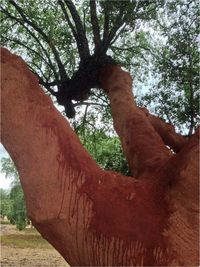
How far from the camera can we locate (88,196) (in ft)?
8.39

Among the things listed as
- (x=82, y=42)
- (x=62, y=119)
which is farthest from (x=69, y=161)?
(x=82, y=42)

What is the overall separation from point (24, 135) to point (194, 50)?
6.01m

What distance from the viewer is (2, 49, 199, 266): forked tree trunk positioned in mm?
2484

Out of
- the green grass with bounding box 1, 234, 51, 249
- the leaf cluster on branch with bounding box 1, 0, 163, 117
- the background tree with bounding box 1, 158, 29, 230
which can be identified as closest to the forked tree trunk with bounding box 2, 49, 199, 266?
the leaf cluster on branch with bounding box 1, 0, 163, 117

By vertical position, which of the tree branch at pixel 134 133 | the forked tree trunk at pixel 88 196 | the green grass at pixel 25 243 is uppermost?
the tree branch at pixel 134 133

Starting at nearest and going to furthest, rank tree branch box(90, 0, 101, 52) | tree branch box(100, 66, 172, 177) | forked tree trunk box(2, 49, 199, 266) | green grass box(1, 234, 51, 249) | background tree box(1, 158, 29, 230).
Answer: forked tree trunk box(2, 49, 199, 266) < tree branch box(100, 66, 172, 177) < tree branch box(90, 0, 101, 52) < green grass box(1, 234, 51, 249) < background tree box(1, 158, 29, 230)

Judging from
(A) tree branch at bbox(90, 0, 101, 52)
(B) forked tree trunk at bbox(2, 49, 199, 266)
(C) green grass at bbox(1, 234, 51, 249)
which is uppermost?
(A) tree branch at bbox(90, 0, 101, 52)

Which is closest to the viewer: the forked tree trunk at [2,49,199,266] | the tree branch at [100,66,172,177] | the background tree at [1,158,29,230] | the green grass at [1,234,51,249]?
the forked tree trunk at [2,49,199,266]

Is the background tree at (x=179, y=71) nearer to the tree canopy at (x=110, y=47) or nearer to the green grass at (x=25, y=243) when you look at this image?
the tree canopy at (x=110, y=47)

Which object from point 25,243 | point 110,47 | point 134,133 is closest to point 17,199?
point 25,243

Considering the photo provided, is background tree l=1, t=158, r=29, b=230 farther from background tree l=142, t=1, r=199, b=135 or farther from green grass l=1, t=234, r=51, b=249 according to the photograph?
background tree l=142, t=1, r=199, b=135

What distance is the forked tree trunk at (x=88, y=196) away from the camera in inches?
97.8

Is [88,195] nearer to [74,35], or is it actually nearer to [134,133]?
[134,133]

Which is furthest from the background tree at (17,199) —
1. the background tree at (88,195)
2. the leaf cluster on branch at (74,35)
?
the background tree at (88,195)
